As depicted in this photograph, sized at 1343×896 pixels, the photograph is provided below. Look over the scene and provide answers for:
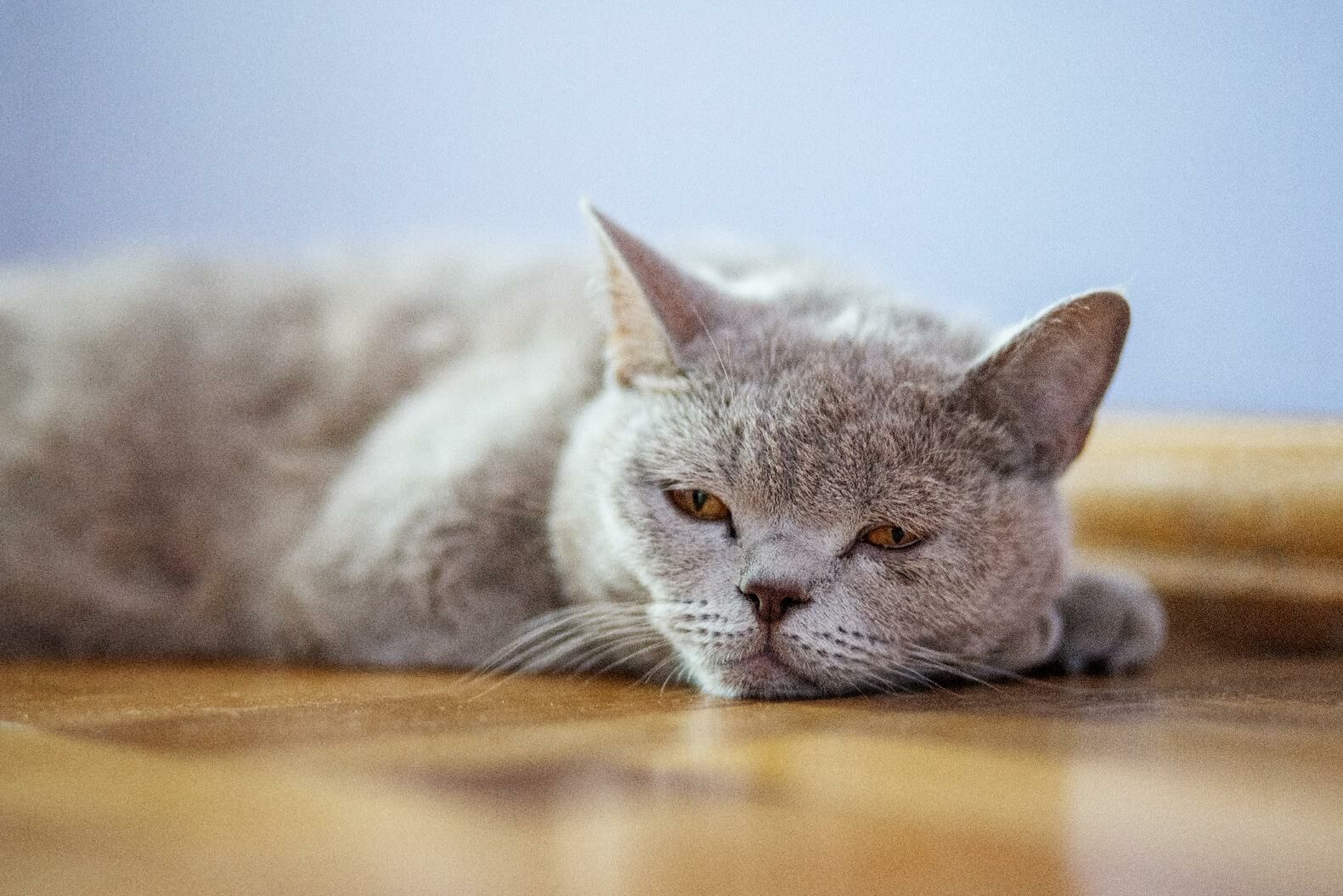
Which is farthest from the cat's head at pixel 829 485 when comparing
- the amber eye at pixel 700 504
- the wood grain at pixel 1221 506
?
the wood grain at pixel 1221 506

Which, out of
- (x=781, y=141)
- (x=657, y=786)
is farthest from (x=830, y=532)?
(x=781, y=141)

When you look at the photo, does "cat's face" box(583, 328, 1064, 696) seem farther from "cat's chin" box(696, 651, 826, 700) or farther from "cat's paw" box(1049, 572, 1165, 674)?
"cat's paw" box(1049, 572, 1165, 674)

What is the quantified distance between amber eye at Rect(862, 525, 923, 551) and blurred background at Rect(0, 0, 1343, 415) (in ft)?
1.69

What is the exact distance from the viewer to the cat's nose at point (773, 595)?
1.10 meters

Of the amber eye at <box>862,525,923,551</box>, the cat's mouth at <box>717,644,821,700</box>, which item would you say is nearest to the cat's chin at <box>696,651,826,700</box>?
the cat's mouth at <box>717,644,821,700</box>

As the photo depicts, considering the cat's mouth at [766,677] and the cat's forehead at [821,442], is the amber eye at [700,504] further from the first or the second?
the cat's mouth at [766,677]

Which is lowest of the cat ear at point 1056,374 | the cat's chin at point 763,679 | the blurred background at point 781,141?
the cat's chin at point 763,679

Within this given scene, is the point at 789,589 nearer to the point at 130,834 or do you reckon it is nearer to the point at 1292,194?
the point at 130,834

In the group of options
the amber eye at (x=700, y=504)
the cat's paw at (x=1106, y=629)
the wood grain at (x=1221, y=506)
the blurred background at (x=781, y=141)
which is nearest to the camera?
the amber eye at (x=700, y=504)

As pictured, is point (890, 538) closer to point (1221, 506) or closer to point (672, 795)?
point (672, 795)

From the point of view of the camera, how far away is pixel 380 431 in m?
1.63

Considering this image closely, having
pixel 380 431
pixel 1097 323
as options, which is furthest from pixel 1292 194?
pixel 380 431

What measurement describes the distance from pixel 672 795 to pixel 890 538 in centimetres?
46

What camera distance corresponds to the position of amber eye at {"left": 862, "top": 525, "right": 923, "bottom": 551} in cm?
115
